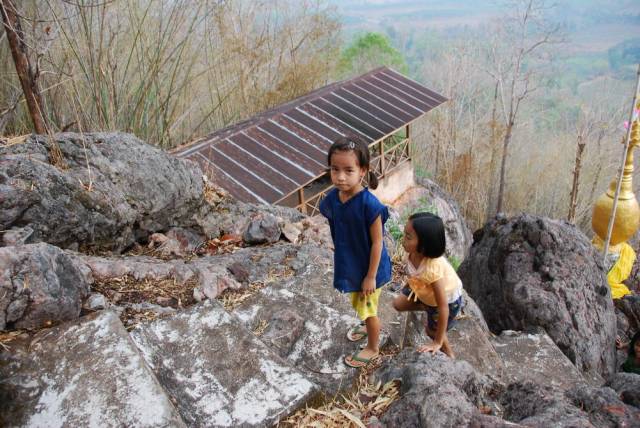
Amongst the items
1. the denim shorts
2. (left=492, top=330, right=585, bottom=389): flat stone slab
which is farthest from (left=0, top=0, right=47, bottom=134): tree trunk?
(left=492, top=330, right=585, bottom=389): flat stone slab

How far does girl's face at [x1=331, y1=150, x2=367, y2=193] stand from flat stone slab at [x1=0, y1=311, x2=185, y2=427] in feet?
3.55

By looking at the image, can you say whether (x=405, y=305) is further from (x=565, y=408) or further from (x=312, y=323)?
(x=565, y=408)

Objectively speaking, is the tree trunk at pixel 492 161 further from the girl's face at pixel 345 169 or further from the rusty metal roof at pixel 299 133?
the girl's face at pixel 345 169

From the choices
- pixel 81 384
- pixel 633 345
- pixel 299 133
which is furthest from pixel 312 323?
pixel 299 133

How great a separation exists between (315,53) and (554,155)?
32.2ft

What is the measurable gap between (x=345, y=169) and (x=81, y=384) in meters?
1.31

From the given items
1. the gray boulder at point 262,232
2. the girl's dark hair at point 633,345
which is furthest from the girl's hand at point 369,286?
the girl's dark hair at point 633,345

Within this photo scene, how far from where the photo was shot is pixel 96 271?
8.13 ft

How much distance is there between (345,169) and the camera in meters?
2.01

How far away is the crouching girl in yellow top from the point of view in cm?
214

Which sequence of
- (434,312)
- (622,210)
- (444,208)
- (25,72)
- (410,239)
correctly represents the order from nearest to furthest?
1. (410,239)
2. (434,312)
3. (25,72)
4. (622,210)
5. (444,208)

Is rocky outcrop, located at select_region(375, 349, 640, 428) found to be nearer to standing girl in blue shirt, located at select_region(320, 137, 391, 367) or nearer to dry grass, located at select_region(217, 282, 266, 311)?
standing girl in blue shirt, located at select_region(320, 137, 391, 367)

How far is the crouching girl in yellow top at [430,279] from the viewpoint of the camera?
2.14 metres

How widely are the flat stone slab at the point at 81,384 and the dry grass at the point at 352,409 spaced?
47cm
